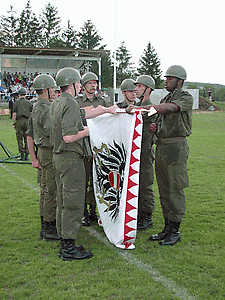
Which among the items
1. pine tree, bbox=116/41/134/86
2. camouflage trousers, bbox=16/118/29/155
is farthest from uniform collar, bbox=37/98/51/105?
pine tree, bbox=116/41/134/86

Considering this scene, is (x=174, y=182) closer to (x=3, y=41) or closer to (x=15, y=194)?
(x=15, y=194)

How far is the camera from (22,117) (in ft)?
37.0

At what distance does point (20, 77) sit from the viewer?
3797 cm

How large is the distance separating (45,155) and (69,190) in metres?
0.91

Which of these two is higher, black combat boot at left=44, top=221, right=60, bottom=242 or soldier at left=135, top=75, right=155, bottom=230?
soldier at left=135, top=75, right=155, bottom=230

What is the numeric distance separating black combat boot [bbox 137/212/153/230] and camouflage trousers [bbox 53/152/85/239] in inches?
57.6

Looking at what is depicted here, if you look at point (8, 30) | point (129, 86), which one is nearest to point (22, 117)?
point (129, 86)

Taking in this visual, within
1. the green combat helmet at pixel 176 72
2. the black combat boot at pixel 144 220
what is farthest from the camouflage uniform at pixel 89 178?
the green combat helmet at pixel 176 72

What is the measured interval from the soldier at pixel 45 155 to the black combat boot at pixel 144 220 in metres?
1.36

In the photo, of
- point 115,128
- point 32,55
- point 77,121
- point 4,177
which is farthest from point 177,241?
point 32,55

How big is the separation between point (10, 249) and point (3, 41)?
7194 centimetres

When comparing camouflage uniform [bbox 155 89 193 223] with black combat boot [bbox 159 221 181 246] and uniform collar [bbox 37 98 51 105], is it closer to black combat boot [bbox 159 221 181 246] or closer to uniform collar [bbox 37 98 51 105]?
black combat boot [bbox 159 221 181 246]

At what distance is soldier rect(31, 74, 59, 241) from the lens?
16.0ft

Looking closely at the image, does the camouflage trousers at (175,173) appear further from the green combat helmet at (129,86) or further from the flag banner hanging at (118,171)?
the green combat helmet at (129,86)
